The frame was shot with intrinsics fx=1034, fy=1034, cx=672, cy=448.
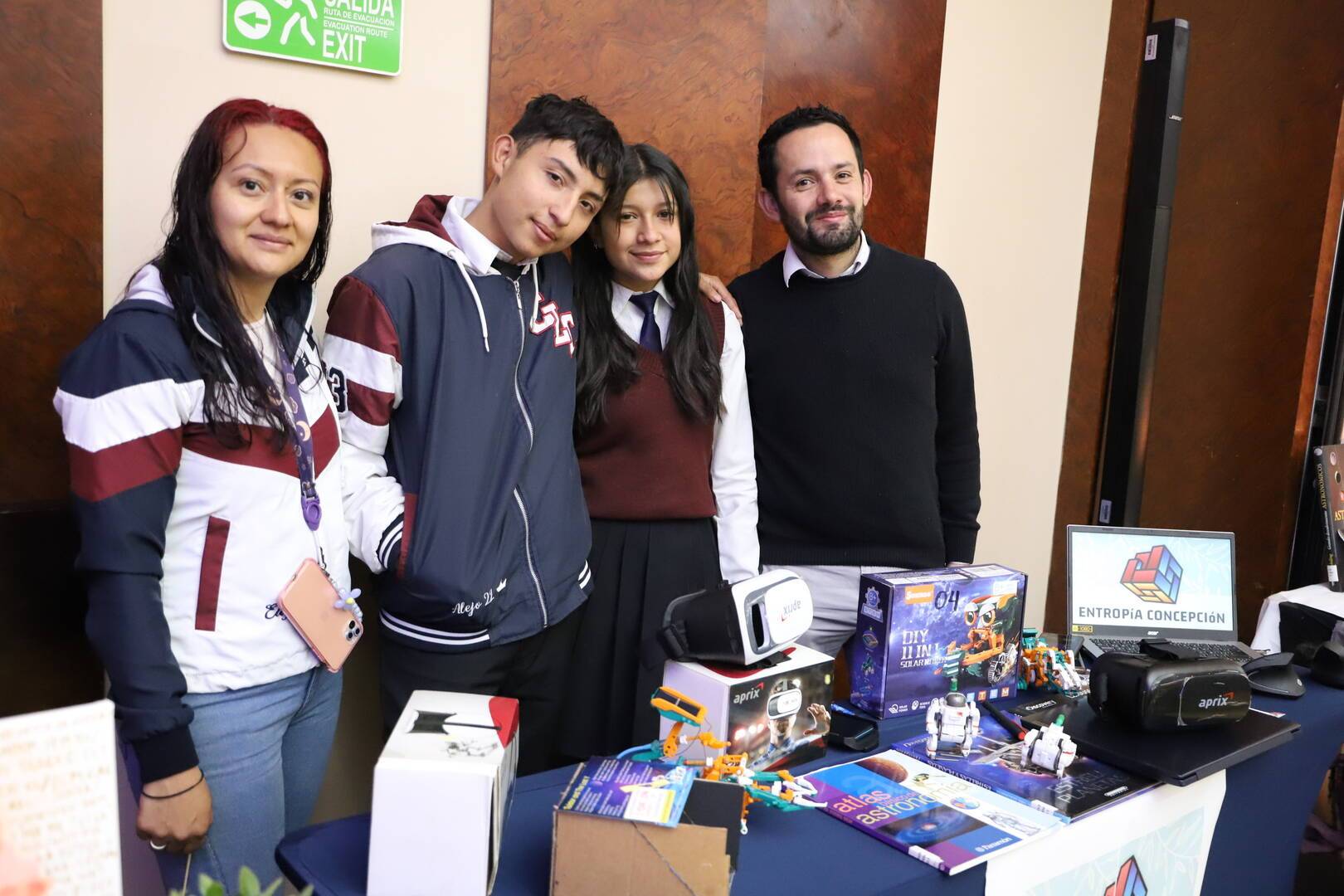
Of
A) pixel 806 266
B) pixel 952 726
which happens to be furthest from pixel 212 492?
pixel 806 266

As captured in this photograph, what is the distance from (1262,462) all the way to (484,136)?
2.70 meters

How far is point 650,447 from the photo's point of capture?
6.41ft

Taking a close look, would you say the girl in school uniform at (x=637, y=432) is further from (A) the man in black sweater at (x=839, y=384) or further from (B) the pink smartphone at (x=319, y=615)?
(B) the pink smartphone at (x=319, y=615)

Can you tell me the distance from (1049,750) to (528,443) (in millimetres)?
936

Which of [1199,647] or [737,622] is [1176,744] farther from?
[737,622]

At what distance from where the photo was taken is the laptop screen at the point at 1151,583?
2.06 metres

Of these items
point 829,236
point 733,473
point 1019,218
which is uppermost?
point 1019,218

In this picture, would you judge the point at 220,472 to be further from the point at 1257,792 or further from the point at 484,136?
the point at 1257,792

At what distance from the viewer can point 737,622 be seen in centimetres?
137

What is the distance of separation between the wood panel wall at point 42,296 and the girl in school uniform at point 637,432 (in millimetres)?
860

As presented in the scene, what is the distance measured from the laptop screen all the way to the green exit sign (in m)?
1.67

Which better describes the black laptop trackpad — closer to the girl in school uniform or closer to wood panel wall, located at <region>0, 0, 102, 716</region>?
the girl in school uniform

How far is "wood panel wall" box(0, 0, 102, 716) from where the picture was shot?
1664mm

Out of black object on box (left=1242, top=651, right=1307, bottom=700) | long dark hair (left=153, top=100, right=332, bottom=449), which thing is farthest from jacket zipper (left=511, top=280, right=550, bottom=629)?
black object on box (left=1242, top=651, right=1307, bottom=700)
